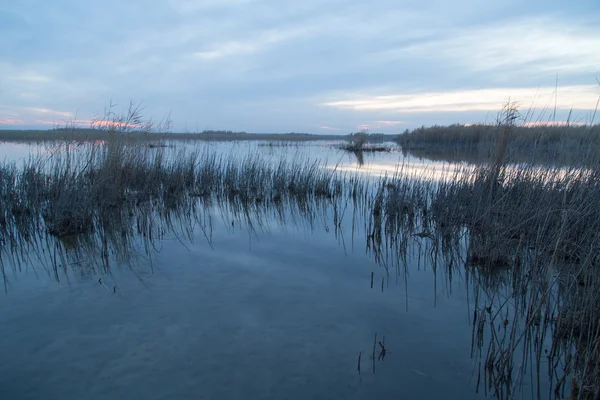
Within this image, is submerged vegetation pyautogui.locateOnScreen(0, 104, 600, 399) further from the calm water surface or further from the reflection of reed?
the calm water surface

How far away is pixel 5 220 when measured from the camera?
524cm

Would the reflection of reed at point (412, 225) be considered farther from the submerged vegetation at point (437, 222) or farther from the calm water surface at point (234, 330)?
the calm water surface at point (234, 330)

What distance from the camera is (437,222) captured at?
5379 millimetres

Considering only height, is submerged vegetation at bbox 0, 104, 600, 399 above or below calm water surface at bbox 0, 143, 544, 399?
above

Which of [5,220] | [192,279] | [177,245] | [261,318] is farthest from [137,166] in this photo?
[261,318]

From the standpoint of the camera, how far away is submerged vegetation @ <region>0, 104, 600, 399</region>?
7.91 ft

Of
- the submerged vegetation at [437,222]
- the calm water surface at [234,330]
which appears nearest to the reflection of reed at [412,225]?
the submerged vegetation at [437,222]

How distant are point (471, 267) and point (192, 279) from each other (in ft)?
10.1

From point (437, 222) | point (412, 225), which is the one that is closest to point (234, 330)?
point (437, 222)

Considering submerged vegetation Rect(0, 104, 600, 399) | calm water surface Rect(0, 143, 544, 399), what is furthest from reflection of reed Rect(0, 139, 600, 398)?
calm water surface Rect(0, 143, 544, 399)

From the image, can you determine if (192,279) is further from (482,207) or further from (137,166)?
(137,166)

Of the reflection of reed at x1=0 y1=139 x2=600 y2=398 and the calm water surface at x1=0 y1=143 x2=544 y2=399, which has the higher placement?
the reflection of reed at x1=0 y1=139 x2=600 y2=398

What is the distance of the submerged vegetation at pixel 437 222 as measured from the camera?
241 centimetres

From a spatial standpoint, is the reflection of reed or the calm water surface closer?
the calm water surface
